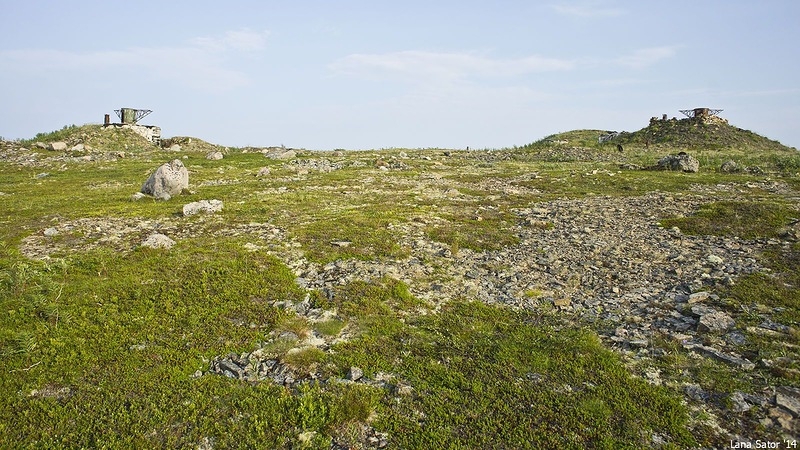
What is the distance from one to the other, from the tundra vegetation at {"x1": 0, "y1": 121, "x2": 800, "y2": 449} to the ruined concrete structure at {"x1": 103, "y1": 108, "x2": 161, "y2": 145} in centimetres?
5277

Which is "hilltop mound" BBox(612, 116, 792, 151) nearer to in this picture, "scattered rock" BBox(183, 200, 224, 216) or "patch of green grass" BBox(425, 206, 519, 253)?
"patch of green grass" BBox(425, 206, 519, 253)

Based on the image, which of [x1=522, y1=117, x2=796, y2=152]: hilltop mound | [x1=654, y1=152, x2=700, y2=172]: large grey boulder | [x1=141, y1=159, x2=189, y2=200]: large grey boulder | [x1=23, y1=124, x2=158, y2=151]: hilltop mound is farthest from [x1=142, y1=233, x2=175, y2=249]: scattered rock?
[x1=522, y1=117, x2=796, y2=152]: hilltop mound

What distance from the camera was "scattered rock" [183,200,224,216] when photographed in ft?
76.4

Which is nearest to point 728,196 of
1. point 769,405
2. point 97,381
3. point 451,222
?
point 451,222

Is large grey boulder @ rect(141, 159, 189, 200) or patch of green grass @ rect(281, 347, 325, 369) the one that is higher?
large grey boulder @ rect(141, 159, 189, 200)

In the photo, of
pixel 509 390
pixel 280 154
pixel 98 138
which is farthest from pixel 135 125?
pixel 509 390

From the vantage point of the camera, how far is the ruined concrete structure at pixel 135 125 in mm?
67938

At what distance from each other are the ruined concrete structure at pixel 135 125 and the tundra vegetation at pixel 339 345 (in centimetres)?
5277

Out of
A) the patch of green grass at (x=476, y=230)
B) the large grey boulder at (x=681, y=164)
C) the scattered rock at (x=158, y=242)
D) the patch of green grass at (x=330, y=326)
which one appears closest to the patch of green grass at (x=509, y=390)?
the patch of green grass at (x=330, y=326)

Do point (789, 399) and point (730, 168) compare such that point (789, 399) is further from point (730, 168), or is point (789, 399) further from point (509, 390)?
point (730, 168)

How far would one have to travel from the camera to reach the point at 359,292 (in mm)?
13719

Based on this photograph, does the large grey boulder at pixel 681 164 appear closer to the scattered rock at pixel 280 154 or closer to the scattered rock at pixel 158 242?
the scattered rock at pixel 280 154

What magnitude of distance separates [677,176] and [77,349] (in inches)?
1698

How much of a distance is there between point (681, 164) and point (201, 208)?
42911mm
